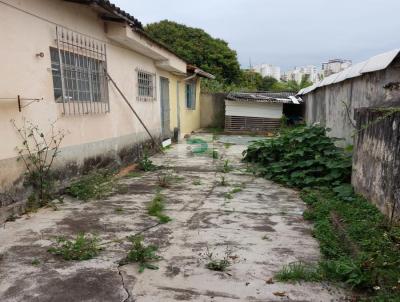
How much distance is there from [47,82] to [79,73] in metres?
0.97

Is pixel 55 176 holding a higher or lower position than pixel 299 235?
higher

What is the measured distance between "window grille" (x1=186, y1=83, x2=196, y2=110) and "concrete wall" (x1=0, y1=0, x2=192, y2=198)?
674cm

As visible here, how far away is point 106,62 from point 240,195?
379 cm

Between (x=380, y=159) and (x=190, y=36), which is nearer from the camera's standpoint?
(x=380, y=159)

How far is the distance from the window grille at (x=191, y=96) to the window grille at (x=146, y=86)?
16.3 feet

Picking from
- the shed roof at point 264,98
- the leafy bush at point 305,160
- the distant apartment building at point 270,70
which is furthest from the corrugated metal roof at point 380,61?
the distant apartment building at point 270,70

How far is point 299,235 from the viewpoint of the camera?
12.6ft

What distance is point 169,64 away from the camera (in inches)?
392

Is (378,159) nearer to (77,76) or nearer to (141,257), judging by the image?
(141,257)

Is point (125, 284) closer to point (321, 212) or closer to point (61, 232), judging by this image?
point (61, 232)

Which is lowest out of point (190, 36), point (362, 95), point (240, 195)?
point (240, 195)

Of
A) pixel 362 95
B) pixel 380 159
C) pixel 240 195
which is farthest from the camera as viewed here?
pixel 362 95

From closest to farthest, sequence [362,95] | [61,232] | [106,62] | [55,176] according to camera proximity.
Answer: [61,232] < [55,176] < [362,95] < [106,62]

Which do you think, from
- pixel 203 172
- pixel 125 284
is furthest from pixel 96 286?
pixel 203 172
